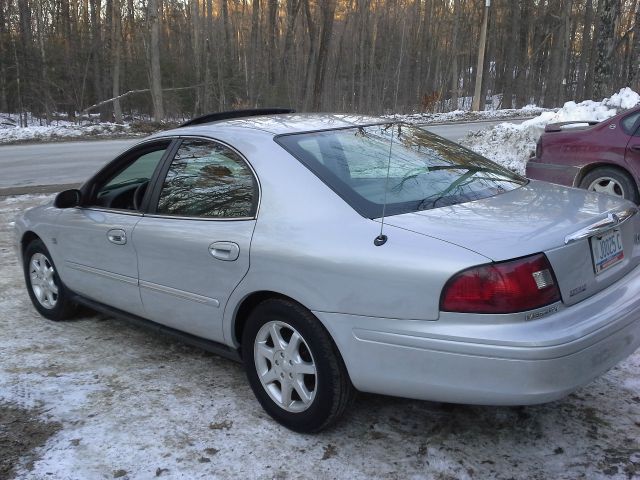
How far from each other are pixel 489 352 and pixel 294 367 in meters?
1.02

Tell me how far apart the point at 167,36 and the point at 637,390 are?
44.3m

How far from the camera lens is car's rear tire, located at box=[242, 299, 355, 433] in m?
2.83

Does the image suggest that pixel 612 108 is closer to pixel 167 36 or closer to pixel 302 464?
pixel 302 464

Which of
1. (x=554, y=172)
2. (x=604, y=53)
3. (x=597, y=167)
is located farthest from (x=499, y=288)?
(x=604, y=53)

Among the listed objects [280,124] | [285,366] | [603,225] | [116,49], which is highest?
[116,49]

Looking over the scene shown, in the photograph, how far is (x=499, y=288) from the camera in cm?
239

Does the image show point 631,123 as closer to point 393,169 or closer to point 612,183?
point 612,183

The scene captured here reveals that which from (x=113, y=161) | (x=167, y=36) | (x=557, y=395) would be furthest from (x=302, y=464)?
(x=167, y=36)

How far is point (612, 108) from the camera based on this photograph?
532 inches

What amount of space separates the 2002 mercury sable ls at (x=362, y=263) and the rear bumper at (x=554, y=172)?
472 centimetres

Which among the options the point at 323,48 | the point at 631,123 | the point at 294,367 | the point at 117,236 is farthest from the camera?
the point at 323,48

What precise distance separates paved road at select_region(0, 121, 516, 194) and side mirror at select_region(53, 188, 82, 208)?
22.2ft

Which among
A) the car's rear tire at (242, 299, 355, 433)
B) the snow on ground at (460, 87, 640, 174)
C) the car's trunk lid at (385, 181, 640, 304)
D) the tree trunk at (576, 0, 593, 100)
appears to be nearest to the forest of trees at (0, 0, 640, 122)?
the tree trunk at (576, 0, 593, 100)

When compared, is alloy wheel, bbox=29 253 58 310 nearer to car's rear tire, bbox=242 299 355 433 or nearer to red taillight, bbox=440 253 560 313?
car's rear tire, bbox=242 299 355 433
